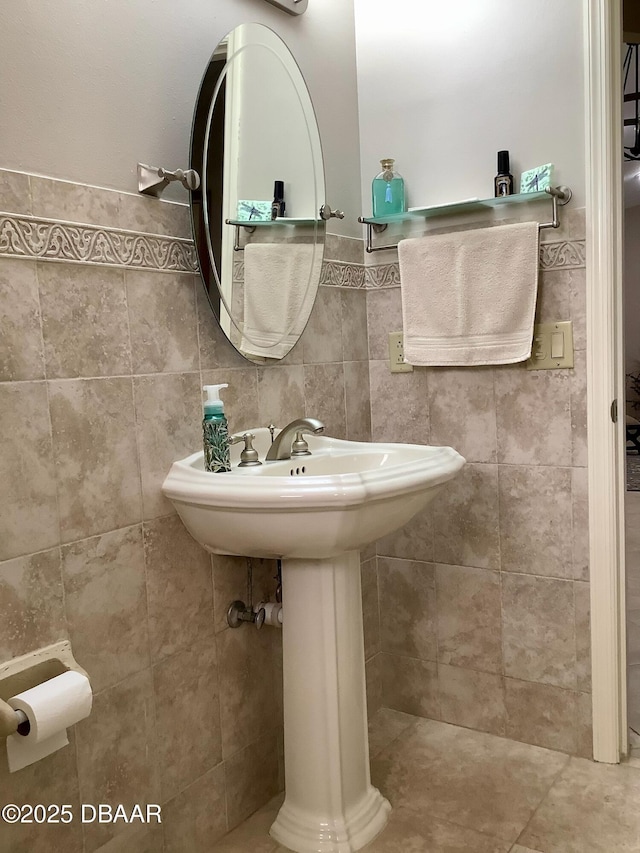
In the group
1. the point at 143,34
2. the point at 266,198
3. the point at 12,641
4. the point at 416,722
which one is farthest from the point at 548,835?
the point at 143,34

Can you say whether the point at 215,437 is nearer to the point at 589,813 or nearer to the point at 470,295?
the point at 470,295

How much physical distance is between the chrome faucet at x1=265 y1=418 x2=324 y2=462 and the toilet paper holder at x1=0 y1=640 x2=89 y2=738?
1.92 ft

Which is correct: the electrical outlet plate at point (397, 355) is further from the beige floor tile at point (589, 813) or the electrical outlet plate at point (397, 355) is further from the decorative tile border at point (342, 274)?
the beige floor tile at point (589, 813)

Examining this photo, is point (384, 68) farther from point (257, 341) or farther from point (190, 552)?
point (190, 552)

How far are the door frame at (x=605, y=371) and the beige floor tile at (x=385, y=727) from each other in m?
0.53

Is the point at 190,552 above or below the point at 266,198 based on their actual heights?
below

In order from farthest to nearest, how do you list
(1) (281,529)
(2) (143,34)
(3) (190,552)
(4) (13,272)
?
(3) (190,552), (2) (143,34), (1) (281,529), (4) (13,272)

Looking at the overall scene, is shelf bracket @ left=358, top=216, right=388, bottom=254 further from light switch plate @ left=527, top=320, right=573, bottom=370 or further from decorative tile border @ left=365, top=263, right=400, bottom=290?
light switch plate @ left=527, top=320, right=573, bottom=370

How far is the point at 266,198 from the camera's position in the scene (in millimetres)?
1727

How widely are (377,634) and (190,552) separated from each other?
0.87 meters

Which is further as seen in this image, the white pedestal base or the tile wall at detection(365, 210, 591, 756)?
the tile wall at detection(365, 210, 591, 756)

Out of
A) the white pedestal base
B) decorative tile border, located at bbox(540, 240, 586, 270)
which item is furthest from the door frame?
the white pedestal base

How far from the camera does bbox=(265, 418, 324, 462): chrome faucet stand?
5.23 feet

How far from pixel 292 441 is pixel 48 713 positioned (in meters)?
0.76
